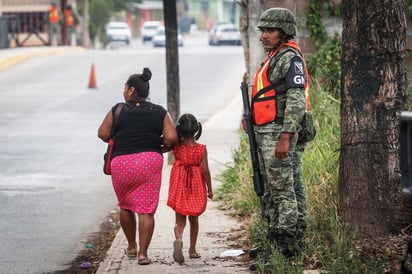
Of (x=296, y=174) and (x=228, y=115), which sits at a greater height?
(x=296, y=174)

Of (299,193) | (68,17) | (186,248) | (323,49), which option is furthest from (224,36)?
(299,193)

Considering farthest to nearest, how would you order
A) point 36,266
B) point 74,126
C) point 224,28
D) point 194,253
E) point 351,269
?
point 224,28, point 74,126, point 36,266, point 194,253, point 351,269

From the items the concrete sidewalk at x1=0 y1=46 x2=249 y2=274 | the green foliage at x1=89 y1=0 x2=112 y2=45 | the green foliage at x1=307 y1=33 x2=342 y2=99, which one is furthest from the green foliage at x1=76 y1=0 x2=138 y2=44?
the concrete sidewalk at x1=0 y1=46 x2=249 y2=274

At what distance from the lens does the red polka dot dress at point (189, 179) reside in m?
8.27

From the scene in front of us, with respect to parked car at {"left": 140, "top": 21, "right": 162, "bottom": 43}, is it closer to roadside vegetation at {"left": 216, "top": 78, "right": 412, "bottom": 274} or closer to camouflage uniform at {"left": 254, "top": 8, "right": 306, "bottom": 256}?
roadside vegetation at {"left": 216, "top": 78, "right": 412, "bottom": 274}

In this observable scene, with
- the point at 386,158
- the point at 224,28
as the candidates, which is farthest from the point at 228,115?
the point at 224,28

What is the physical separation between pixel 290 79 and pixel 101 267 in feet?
7.27

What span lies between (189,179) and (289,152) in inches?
41.8

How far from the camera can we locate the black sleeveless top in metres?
8.19

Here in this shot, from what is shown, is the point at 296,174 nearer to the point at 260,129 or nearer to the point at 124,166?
the point at 260,129

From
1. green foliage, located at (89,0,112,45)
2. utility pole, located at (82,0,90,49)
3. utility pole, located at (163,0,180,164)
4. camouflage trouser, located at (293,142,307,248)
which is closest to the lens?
camouflage trouser, located at (293,142,307,248)

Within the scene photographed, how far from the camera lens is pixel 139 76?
8297 millimetres

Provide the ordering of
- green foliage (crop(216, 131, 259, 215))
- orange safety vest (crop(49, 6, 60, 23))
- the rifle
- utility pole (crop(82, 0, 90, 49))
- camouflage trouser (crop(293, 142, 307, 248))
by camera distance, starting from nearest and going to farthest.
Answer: the rifle < camouflage trouser (crop(293, 142, 307, 248)) < green foliage (crop(216, 131, 259, 215)) < orange safety vest (crop(49, 6, 60, 23)) < utility pole (crop(82, 0, 90, 49))

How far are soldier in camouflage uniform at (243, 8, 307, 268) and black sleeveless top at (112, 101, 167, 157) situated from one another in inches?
35.9
